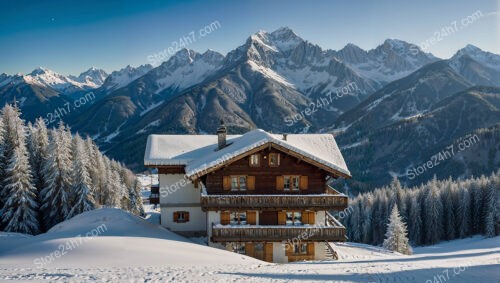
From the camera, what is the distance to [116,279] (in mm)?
17359

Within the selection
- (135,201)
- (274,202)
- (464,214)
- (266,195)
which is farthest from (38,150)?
(464,214)

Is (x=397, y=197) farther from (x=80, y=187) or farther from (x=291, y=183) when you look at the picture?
(x=80, y=187)

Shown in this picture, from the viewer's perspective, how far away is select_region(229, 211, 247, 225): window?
32.4m

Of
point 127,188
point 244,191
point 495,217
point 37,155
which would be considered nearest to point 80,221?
point 244,191

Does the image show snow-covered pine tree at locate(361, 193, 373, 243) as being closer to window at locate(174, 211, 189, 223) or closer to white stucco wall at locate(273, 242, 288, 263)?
white stucco wall at locate(273, 242, 288, 263)

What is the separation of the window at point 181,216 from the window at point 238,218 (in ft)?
16.7

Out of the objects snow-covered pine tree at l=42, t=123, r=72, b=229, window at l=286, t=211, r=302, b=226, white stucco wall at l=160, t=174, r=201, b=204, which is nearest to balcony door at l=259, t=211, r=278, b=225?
window at l=286, t=211, r=302, b=226

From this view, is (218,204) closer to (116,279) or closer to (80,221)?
(80,221)

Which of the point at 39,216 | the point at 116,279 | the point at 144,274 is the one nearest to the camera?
the point at 116,279

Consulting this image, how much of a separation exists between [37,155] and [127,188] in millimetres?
33815

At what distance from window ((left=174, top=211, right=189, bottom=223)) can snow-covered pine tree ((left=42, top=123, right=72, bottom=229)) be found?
17766 mm

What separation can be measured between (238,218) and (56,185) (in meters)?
24.9

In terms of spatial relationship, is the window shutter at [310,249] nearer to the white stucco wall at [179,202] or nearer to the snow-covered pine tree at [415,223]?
the white stucco wall at [179,202]

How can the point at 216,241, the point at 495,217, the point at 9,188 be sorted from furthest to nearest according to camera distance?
the point at 495,217 < the point at 9,188 < the point at 216,241
